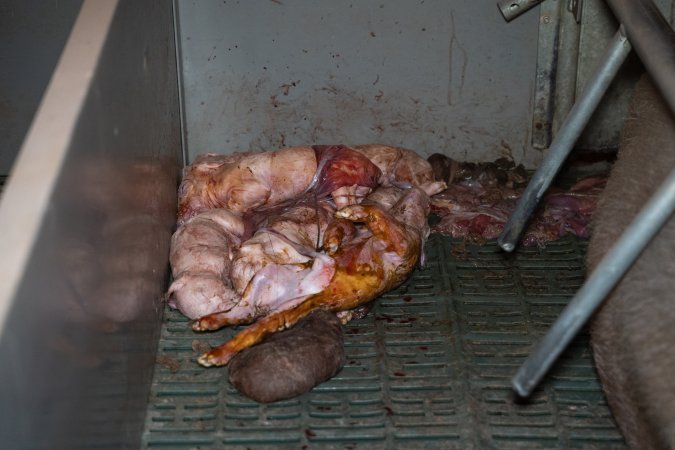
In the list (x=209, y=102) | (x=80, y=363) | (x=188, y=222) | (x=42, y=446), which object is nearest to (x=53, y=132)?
(x=80, y=363)

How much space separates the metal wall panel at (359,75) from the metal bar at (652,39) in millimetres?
1852

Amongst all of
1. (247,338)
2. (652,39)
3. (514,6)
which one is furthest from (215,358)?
(514,6)

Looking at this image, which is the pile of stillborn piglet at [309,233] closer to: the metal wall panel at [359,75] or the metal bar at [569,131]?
the metal wall panel at [359,75]

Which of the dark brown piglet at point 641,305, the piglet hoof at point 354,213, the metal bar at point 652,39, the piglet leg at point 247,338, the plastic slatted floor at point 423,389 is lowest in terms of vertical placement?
the plastic slatted floor at point 423,389

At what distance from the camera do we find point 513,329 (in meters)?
4.03

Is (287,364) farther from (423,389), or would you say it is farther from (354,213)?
(354,213)

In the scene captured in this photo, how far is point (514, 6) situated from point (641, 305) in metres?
2.81

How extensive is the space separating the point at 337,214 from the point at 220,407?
1.09m

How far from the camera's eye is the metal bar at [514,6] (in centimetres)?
499

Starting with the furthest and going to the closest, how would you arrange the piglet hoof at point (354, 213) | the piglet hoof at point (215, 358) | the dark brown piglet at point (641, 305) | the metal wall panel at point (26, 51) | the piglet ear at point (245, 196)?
1. the metal wall panel at point (26, 51)
2. the piglet ear at point (245, 196)
3. the piglet hoof at point (354, 213)
4. the piglet hoof at point (215, 358)
5. the dark brown piglet at point (641, 305)

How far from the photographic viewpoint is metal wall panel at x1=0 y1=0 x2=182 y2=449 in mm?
2047

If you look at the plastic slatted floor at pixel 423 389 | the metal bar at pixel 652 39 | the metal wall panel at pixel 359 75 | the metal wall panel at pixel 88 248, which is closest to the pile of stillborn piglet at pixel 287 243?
the plastic slatted floor at pixel 423 389

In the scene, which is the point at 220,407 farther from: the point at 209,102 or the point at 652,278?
the point at 209,102

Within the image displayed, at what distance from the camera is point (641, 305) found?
8.57 feet
